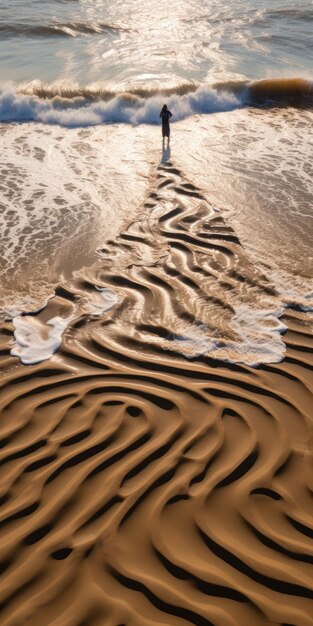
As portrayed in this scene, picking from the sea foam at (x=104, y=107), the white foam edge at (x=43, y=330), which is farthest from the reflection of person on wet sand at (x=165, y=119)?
the white foam edge at (x=43, y=330)

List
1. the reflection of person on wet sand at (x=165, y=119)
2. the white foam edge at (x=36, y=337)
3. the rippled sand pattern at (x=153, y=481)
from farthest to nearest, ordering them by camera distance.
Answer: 1. the reflection of person on wet sand at (x=165, y=119)
2. the white foam edge at (x=36, y=337)
3. the rippled sand pattern at (x=153, y=481)

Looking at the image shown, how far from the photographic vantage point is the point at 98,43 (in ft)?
71.1

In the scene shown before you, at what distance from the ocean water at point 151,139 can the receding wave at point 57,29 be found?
0.10 m

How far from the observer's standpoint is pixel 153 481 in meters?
4.10

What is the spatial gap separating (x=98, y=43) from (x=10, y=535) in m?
22.6

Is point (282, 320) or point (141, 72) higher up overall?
point (141, 72)

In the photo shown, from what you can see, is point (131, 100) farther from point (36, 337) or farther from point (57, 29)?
point (36, 337)

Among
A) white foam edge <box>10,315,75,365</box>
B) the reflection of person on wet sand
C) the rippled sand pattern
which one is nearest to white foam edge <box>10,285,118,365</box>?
white foam edge <box>10,315,75,365</box>

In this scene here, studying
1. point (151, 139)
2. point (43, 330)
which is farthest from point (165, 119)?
point (43, 330)

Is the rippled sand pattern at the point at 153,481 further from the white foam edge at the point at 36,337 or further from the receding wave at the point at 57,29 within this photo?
the receding wave at the point at 57,29

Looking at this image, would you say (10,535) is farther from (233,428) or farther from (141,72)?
(141,72)

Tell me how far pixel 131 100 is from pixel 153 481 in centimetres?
1425

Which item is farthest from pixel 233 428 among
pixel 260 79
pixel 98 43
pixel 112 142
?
pixel 98 43

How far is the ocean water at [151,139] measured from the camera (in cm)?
727
